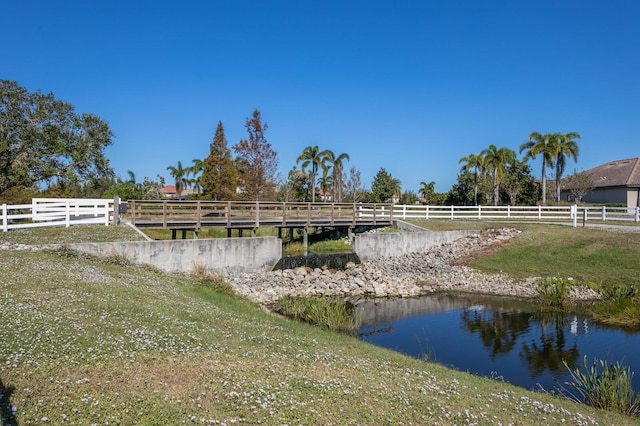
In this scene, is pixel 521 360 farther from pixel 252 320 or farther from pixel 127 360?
pixel 127 360

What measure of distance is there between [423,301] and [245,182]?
114 feet

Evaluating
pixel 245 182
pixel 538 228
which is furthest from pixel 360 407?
pixel 245 182

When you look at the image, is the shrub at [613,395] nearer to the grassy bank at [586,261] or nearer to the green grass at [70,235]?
the grassy bank at [586,261]

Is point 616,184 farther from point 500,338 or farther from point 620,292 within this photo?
point 500,338

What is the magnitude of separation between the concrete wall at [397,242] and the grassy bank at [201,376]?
21.0m

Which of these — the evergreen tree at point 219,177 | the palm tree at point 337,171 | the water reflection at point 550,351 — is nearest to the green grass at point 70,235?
the water reflection at point 550,351

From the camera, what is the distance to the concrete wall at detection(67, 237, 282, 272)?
2081 cm

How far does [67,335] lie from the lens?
28.7 feet

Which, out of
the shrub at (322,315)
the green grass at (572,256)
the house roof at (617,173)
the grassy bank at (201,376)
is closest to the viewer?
the grassy bank at (201,376)

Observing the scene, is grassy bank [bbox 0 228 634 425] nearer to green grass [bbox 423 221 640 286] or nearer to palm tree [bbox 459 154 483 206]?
green grass [bbox 423 221 640 286]

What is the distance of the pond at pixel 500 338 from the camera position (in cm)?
1310

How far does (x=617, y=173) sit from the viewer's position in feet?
198

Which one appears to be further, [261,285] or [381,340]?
[261,285]

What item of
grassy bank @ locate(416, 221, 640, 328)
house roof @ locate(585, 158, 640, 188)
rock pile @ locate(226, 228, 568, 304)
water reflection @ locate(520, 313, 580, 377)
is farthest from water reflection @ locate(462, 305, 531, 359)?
house roof @ locate(585, 158, 640, 188)
